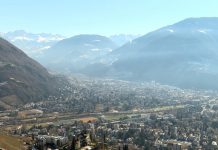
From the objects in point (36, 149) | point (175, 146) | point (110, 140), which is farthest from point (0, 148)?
point (175, 146)

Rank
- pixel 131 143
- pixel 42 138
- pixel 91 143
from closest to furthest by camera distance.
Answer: pixel 91 143, pixel 42 138, pixel 131 143

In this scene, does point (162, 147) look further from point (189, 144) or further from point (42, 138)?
point (42, 138)

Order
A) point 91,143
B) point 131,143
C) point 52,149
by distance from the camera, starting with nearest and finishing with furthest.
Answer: point 91,143 → point 52,149 → point 131,143

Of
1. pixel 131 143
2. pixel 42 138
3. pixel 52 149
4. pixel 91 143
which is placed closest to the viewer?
pixel 91 143

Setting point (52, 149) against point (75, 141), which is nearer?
point (75, 141)

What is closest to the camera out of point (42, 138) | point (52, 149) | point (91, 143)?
point (91, 143)

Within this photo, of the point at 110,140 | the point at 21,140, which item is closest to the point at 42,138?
the point at 21,140

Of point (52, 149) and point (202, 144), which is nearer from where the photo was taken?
point (52, 149)

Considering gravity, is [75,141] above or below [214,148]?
above

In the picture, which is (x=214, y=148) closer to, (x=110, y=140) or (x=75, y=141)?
(x=110, y=140)
